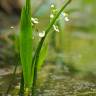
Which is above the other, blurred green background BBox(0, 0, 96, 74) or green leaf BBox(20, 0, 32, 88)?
blurred green background BBox(0, 0, 96, 74)

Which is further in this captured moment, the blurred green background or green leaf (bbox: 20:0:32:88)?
the blurred green background

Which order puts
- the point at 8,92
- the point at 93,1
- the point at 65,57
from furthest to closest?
the point at 93,1 → the point at 65,57 → the point at 8,92

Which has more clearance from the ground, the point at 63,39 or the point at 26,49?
the point at 63,39

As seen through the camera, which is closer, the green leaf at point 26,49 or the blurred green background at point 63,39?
the green leaf at point 26,49

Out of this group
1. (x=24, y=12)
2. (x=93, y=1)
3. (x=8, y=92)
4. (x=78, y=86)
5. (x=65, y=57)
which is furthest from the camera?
(x=93, y=1)

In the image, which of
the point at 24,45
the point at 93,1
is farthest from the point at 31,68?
the point at 93,1

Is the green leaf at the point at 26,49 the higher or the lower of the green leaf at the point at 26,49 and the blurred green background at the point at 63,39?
the lower

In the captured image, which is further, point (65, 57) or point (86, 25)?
point (86, 25)

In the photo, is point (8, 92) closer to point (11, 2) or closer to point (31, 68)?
point (31, 68)

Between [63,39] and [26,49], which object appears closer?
[26,49]

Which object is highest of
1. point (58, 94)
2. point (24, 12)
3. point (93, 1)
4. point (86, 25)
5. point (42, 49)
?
point (93, 1)

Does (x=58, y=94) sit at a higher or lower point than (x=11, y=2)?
lower
